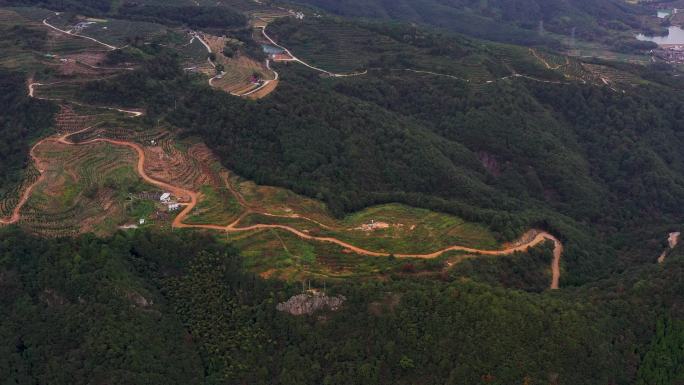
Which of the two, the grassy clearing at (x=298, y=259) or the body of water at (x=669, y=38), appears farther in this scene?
the body of water at (x=669, y=38)

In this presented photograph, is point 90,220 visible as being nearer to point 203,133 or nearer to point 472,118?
point 203,133

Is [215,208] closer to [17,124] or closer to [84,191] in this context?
[84,191]

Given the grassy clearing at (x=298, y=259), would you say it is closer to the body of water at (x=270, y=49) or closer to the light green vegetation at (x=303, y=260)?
the light green vegetation at (x=303, y=260)

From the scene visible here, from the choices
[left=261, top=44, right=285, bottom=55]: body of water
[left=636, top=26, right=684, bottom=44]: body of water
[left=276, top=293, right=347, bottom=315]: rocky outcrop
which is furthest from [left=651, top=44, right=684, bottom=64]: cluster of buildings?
[left=276, top=293, right=347, bottom=315]: rocky outcrop

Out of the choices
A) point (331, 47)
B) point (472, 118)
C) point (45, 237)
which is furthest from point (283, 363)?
point (331, 47)

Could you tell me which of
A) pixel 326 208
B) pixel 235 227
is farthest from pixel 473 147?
pixel 235 227

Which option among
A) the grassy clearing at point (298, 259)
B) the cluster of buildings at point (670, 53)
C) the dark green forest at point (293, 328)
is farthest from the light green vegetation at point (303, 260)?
the cluster of buildings at point (670, 53)
